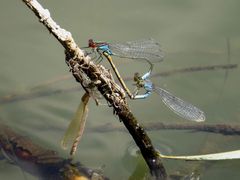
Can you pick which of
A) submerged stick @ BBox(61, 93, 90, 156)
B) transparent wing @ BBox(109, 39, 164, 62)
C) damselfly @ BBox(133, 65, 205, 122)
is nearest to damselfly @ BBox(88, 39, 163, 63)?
transparent wing @ BBox(109, 39, 164, 62)

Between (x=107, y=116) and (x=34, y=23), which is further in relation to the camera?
(x=34, y=23)

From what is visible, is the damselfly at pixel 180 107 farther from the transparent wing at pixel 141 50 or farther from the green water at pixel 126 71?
the green water at pixel 126 71

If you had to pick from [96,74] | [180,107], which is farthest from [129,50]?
[96,74]

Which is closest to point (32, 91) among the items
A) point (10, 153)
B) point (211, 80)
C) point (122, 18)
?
point (10, 153)

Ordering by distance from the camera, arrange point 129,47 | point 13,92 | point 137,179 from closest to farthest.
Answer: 1. point 129,47
2. point 137,179
3. point 13,92

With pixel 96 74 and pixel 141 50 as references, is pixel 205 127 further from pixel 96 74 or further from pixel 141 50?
pixel 96 74

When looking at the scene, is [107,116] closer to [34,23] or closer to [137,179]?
[137,179]

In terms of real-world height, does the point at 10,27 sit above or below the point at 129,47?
above
